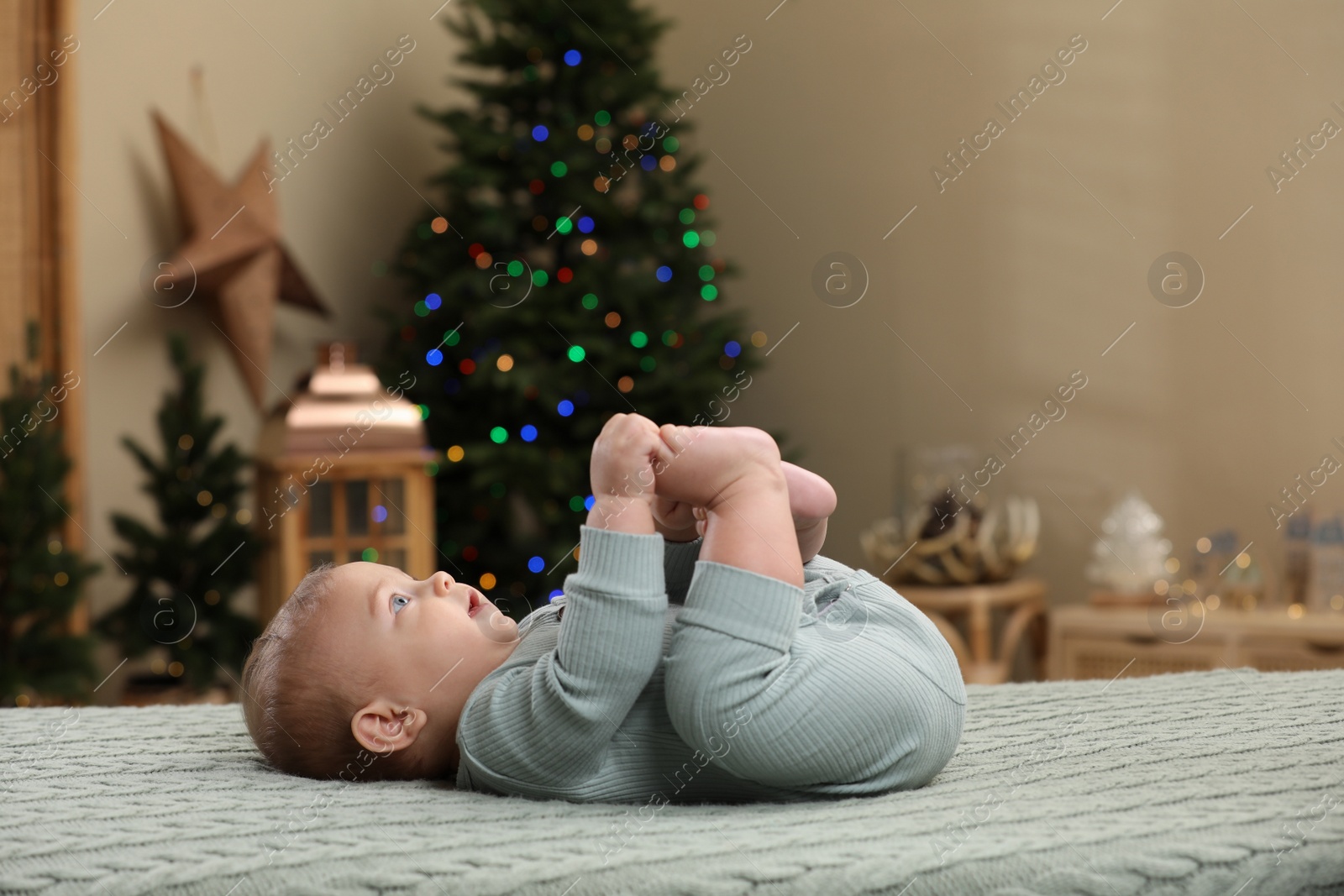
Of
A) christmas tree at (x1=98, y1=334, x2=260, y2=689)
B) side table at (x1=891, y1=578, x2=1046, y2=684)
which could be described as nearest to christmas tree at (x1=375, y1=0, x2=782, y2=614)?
christmas tree at (x1=98, y1=334, x2=260, y2=689)

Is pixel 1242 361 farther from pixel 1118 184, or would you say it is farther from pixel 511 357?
pixel 511 357

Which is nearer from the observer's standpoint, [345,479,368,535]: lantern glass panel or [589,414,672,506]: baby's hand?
[589,414,672,506]: baby's hand

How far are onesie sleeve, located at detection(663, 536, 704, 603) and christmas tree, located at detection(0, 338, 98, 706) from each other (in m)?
1.80

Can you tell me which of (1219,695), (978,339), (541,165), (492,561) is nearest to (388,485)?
(492,561)

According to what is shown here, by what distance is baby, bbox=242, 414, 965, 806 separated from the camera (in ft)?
3.03

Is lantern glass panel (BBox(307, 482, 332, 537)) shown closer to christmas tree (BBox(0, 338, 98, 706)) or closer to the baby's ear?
christmas tree (BBox(0, 338, 98, 706))

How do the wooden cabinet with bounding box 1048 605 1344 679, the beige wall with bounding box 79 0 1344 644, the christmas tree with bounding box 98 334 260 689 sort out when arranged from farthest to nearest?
the beige wall with bounding box 79 0 1344 644, the christmas tree with bounding box 98 334 260 689, the wooden cabinet with bounding box 1048 605 1344 679

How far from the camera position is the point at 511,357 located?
3.36m

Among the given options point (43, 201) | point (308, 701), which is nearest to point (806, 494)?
point (308, 701)

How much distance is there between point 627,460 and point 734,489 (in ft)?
0.31

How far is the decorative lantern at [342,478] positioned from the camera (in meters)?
2.92

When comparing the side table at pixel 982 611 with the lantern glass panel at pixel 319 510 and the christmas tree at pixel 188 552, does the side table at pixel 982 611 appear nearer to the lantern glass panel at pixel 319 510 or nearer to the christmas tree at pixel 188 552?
the lantern glass panel at pixel 319 510

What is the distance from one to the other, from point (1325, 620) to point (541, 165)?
235 cm

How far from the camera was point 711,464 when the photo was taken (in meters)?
1.01
